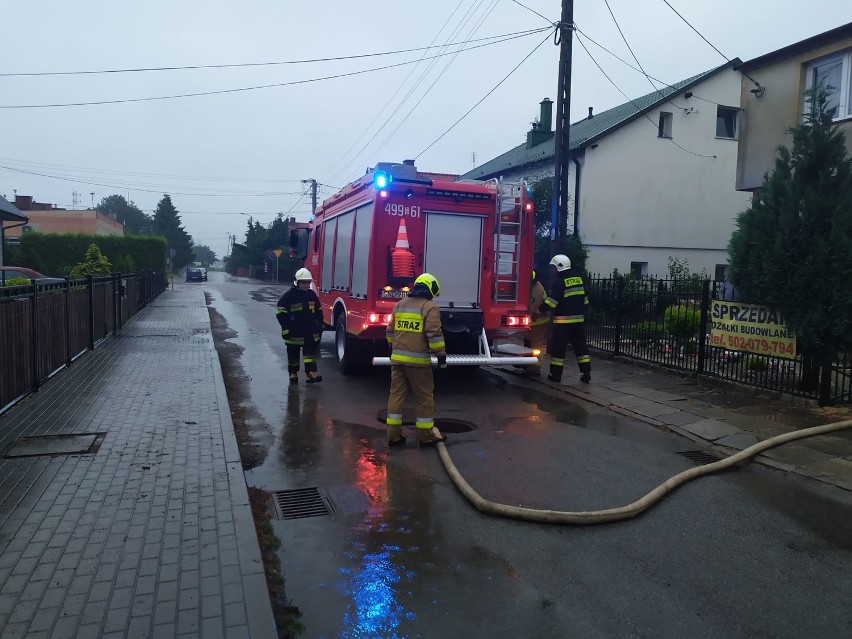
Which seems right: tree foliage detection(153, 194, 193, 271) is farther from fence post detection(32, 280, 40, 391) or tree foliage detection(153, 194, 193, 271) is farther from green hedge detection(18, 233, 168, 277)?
fence post detection(32, 280, 40, 391)

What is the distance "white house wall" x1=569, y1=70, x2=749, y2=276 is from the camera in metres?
21.2

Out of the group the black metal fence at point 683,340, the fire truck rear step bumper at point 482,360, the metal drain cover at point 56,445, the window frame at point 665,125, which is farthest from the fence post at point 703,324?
the window frame at point 665,125

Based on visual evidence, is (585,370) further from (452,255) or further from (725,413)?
(452,255)

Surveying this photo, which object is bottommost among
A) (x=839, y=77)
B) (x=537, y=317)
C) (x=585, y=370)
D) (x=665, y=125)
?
(x=585, y=370)

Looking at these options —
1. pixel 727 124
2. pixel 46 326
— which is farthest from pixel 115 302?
pixel 727 124

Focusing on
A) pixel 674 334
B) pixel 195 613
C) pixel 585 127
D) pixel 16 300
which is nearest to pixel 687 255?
pixel 585 127

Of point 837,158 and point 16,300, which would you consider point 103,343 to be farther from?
point 837,158

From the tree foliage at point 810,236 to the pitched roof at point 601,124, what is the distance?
30.4ft

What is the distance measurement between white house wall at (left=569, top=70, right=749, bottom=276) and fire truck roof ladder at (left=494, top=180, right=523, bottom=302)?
12.0m

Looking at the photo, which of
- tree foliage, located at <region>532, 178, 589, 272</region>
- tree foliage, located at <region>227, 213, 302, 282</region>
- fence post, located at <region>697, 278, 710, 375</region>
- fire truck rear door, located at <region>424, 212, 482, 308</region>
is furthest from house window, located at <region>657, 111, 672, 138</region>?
tree foliage, located at <region>227, 213, 302, 282</region>

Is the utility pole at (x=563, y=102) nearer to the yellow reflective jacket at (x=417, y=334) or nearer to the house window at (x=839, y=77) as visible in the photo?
the house window at (x=839, y=77)

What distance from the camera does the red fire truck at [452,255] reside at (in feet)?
30.0

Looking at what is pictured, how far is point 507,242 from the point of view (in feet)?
31.9

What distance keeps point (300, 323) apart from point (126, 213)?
518 ft
